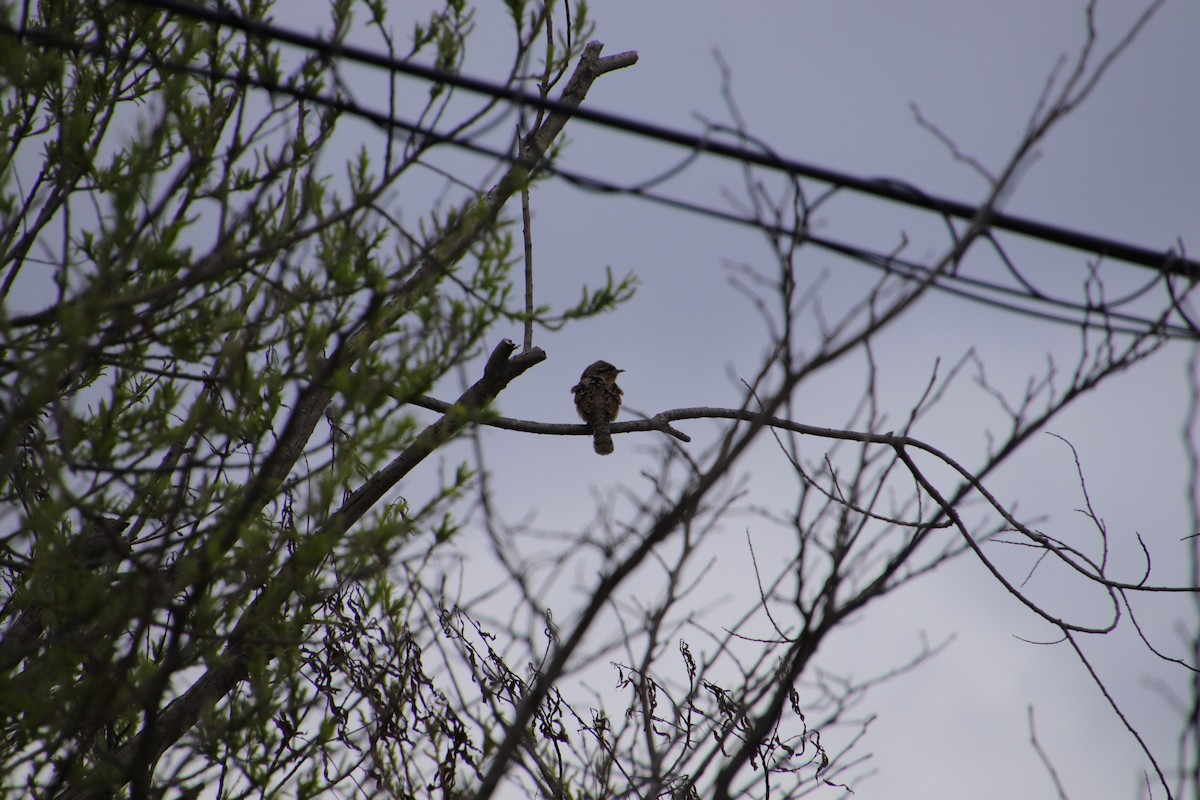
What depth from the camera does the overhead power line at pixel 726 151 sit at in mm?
2916

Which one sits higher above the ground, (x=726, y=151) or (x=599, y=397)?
(x=599, y=397)

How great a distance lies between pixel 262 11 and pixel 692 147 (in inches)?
65.6

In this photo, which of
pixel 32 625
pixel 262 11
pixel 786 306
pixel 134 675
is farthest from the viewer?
pixel 32 625

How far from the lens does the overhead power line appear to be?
292cm

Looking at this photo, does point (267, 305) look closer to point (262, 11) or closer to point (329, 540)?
point (329, 540)

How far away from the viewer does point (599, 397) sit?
866cm

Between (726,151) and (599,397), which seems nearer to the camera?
(726,151)

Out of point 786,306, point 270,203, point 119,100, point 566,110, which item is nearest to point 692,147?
point 566,110

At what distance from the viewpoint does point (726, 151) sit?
9.89 ft

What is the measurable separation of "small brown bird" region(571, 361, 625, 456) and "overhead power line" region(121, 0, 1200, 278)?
5393 millimetres

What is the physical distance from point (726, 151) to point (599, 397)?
570 centimetres

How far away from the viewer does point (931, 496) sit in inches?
209

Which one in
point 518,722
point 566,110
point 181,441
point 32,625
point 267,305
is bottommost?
point 518,722

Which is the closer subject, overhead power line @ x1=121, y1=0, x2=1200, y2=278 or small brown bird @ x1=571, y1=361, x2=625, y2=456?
overhead power line @ x1=121, y1=0, x2=1200, y2=278
